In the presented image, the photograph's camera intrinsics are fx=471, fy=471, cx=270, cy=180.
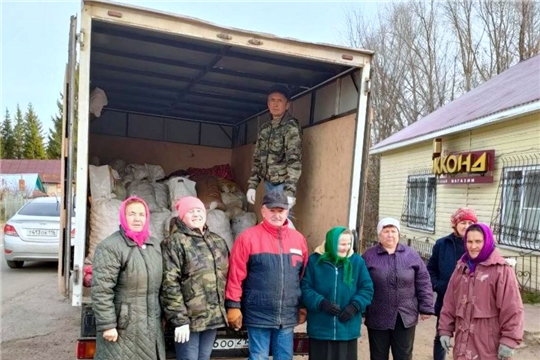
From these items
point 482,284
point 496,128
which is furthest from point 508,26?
point 482,284

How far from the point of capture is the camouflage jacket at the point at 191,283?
2.83m

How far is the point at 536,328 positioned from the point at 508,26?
1789 cm

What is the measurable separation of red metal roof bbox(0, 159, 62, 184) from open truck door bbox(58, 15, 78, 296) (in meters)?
43.9

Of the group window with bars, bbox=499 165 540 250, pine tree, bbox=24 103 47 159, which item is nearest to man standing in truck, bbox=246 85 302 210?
window with bars, bbox=499 165 540 250

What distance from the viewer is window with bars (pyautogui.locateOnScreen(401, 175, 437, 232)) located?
11743 millimetres

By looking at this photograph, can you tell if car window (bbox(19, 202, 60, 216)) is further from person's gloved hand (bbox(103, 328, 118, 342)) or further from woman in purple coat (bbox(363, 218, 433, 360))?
woman in purple coat (bbox(363, 218, 433, 360))

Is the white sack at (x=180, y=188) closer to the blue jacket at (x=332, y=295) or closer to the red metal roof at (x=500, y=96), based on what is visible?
the blue jacket at (x=332, y=295)

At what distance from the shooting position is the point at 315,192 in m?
4.56

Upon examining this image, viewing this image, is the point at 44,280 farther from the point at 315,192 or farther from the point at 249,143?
the point at 315,192

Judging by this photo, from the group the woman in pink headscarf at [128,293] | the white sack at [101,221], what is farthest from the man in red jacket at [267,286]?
the white sack at [101,221]

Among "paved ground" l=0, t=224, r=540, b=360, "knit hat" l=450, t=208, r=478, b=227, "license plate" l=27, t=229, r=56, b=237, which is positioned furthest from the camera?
"license plate" l=27, t=229, r=56, b=237

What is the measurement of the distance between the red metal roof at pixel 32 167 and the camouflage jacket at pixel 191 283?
4479 cm

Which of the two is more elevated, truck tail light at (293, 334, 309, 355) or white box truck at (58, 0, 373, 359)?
white box truck at (58, 0, 373, 359)

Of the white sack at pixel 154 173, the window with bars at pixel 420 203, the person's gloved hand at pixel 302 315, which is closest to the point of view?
the person's gloved hand at pixel 302 315
